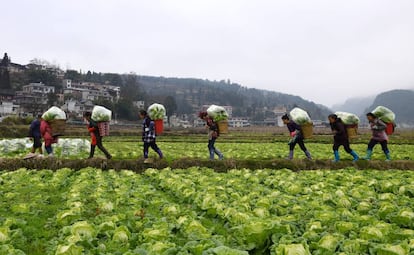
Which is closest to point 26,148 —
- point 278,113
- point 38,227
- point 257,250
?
point 38,227

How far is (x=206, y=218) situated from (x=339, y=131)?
9.39 metres

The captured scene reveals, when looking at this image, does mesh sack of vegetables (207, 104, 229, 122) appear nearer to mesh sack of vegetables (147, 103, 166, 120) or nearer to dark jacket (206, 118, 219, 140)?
dark jacket (206, 118, 219, 140)

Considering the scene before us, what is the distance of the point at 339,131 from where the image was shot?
45.0 ft

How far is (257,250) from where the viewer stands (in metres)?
4.60

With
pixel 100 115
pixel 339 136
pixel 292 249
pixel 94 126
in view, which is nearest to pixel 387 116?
pixel 339 136

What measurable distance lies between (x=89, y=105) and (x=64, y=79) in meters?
30.9

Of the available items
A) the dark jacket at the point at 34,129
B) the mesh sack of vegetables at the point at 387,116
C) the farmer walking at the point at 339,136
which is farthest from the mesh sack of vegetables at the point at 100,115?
the mesh sack of vegetables at the point at 387,116

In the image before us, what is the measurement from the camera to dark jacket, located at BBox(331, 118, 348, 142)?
44.7ft

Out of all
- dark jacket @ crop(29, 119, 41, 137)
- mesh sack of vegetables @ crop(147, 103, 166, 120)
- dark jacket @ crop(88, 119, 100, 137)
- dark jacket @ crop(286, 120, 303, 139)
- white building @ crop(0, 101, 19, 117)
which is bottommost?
white building @ crop(0, 101, 19, 117)

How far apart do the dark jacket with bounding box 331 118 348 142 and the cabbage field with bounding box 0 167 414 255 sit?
187 inches

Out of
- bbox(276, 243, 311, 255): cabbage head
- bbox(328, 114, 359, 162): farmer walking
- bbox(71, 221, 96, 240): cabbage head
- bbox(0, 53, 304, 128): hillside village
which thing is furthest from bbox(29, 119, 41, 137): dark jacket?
bbox(0, 53, 304, 128): hillside village

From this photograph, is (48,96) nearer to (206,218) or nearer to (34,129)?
(34,129)

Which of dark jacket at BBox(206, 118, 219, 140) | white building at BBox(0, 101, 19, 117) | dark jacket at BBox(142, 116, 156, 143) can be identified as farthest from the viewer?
white building at BBox(0, 101, 19, 117)

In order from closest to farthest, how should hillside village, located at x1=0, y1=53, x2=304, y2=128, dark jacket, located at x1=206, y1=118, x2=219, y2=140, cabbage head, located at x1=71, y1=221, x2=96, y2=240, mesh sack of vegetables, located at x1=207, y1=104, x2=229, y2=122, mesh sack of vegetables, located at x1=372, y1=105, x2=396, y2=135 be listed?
cabbage head, located at x1=71, y1=221, x2=96, y2=240 < dark jacket, located at x1=206, y1=118, x2=219, y2=140 < mesh sack of vegetables, located at x1=207, y1=104, x2=229, y2=122 < mesh sack of vegetables, located at x1=372, y1=105, x2=396, y2=135 < hillside village, located at x1=0, y1=53, x2=304, y2=128
